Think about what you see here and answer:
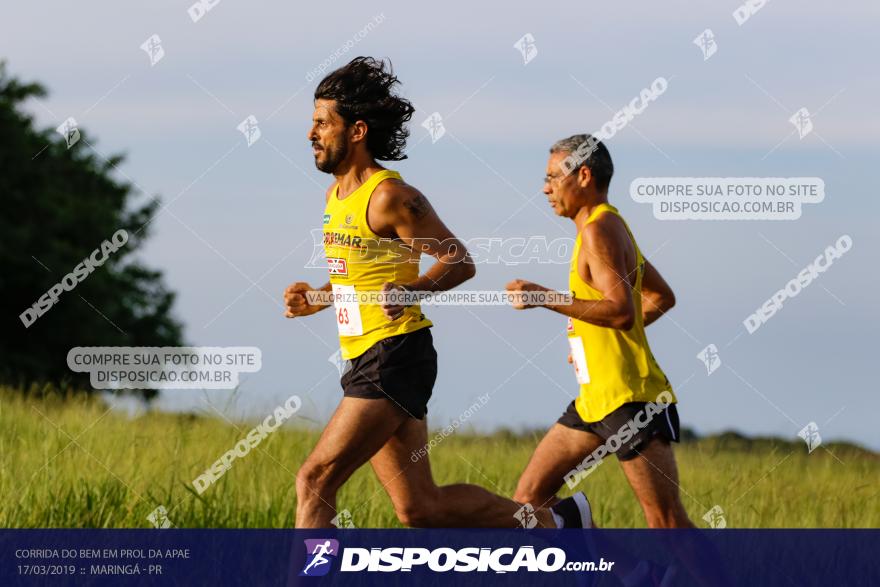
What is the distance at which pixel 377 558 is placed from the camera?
571cm

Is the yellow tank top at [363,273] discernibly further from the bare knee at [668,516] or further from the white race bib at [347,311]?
the bare knee at [668,516]

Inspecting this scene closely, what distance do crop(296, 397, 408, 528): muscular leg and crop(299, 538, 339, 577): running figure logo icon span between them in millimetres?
73

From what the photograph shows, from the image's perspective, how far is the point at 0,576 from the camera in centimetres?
588

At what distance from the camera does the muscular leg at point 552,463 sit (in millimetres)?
5684

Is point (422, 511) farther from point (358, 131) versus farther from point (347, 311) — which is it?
point (358, 131)

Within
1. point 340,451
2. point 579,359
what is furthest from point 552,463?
point 340,451

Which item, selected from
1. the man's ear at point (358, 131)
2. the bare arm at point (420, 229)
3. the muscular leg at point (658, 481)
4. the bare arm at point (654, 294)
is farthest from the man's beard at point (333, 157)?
the muscular leg at point (658, 481)

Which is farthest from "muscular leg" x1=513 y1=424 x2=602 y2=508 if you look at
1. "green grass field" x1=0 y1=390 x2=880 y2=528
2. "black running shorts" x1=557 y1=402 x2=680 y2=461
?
"green grass field" x1=0 y1=390 x2=880 y2=528

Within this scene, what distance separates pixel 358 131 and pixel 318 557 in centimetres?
190

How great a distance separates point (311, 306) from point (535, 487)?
1.35 meters

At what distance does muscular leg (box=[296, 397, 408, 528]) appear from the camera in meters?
5.21

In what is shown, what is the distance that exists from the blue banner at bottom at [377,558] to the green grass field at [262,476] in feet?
1.59

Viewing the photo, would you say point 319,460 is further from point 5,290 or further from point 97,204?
point 97,204

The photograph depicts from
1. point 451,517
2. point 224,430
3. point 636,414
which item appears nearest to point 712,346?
point 636,414
